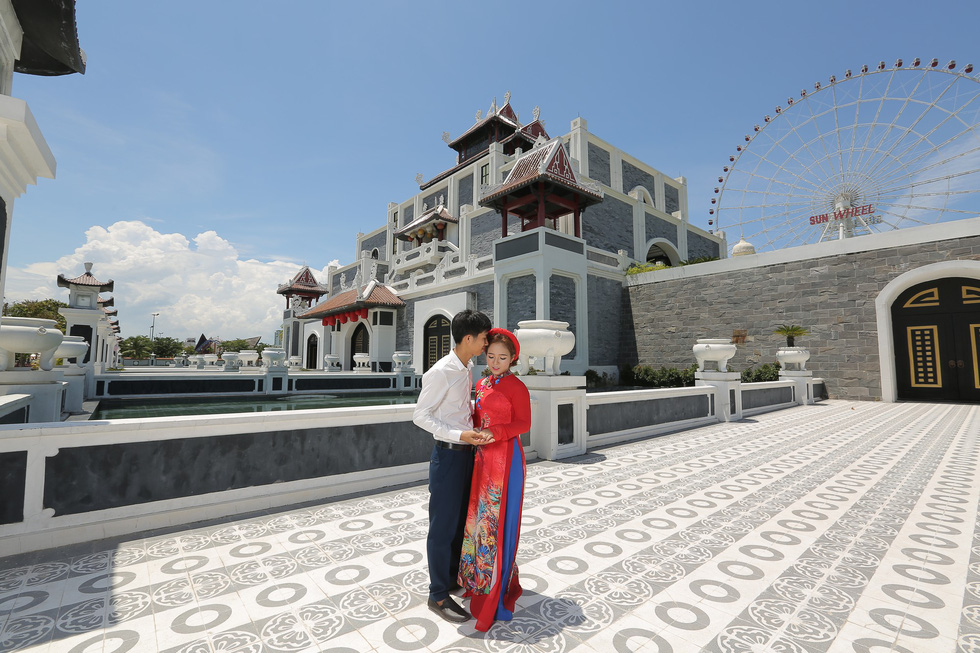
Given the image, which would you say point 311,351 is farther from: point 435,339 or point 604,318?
point 604,318

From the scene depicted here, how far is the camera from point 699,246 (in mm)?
26016

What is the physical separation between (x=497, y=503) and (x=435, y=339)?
1869cm

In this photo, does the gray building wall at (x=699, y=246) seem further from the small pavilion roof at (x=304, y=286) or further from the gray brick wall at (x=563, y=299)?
the small pavilion roof at (x=304, y=286)

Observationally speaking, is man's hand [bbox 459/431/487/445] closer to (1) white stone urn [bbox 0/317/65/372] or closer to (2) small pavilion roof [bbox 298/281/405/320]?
(1) white stone urn [bbox 0/317/65/372]

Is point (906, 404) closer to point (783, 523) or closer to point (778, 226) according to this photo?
point (783, 523)

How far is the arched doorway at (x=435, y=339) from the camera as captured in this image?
19.9 m

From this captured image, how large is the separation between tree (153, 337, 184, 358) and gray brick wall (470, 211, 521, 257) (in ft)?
169

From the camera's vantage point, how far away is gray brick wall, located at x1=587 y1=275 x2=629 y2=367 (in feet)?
55.6

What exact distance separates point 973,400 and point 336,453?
685 inches

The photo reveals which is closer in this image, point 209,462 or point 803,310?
point 209,462

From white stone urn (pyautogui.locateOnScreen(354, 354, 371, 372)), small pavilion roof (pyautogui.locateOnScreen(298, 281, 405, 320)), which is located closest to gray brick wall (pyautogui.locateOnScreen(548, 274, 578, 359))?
small pavilion roof (pyautogui.locateOnScreen(298, 281, 405, 320))

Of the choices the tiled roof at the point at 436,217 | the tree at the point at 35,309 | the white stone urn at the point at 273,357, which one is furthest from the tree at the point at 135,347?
the white stone urn at the point at 273,357

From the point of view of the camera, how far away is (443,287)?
66.3 ft

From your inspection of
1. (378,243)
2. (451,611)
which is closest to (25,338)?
(451,611)
